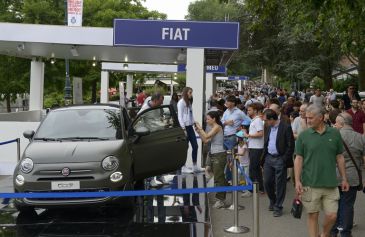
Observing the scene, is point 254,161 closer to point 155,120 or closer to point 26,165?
point 155,120

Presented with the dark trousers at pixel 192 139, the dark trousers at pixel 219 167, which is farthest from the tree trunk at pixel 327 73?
the dark trousers at pixel 219 167

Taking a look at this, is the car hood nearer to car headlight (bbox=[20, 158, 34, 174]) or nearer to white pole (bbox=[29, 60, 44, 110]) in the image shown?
car headlight (bbox=[20, 158, 34, 174])

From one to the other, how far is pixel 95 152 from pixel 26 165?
102 cm

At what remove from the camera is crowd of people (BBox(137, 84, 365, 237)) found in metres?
5.77

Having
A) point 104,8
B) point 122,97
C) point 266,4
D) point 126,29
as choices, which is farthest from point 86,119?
point 104,8

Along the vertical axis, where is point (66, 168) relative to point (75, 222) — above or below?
above

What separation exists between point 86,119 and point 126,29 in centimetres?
429

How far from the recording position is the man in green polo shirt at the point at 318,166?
573 centimetres

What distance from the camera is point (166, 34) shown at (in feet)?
40.1

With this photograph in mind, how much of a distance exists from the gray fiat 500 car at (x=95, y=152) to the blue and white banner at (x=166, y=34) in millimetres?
2995

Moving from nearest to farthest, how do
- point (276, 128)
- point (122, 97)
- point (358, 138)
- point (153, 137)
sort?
1. point (358, 138)
2. point (276, 128)
3. point (153, 137)
4. point (122, 97)

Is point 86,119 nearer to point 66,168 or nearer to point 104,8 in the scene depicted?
point 66,168

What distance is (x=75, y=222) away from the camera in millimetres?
7305

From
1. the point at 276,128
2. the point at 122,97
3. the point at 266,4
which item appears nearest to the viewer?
the point at 276,128
